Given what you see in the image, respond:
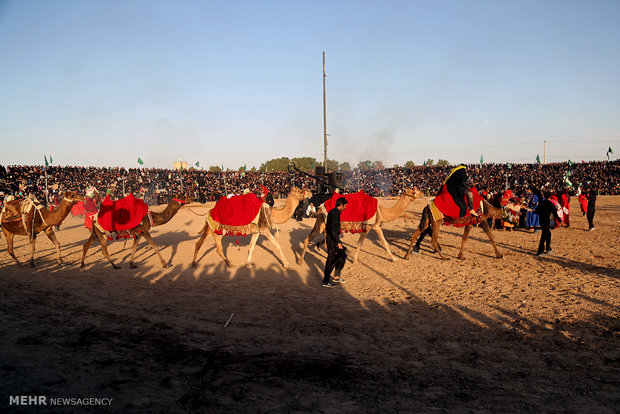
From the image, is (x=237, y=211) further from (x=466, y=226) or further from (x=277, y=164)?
(x=277, y=164)

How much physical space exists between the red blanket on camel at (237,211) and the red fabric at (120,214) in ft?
6.60

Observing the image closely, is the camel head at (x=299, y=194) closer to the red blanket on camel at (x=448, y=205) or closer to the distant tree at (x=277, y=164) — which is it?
the red blanket on camel at (x=448, y=205)

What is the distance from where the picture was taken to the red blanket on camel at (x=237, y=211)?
9.93 meters

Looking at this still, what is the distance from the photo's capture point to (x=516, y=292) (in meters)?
7.67

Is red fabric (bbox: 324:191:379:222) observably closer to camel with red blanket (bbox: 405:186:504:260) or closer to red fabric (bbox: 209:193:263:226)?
camel with red blanket (bbox: 405:186:504:260)

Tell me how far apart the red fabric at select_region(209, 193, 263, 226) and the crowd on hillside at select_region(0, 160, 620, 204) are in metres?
22.9

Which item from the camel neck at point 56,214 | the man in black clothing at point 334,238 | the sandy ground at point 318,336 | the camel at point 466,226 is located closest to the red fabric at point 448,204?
the camel at point 466,226

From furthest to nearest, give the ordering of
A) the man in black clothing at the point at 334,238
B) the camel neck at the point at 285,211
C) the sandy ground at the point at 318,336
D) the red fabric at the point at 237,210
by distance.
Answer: the camel neck at the point at 285,211 < the red fabric at the point at 237,210 < the man in black clothing at the point at 334,238 < the sandy ground at the point at 318,336

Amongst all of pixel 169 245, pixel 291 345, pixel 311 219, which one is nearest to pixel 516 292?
pixel 291 345

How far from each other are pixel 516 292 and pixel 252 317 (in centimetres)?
545

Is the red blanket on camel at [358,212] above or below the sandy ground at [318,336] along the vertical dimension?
above

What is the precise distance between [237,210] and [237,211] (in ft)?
0.10

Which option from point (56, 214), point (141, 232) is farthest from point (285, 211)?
point (56, 214)

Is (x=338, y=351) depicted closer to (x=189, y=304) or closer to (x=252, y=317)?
(x=252, y=317)
